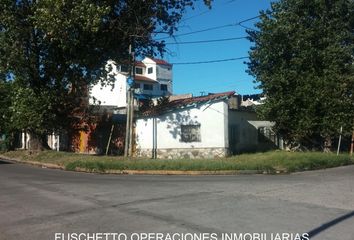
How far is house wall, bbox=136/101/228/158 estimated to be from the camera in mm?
27875

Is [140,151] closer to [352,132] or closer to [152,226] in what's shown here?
[352,132]

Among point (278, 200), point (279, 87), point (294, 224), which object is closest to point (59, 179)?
point (278, 200)

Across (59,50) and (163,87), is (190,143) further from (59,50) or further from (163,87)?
(163,87)

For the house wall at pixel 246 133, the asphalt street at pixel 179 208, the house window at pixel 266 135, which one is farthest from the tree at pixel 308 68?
the asphalt street at pixel 179 208

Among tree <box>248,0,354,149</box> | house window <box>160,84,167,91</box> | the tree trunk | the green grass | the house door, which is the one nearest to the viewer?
the green grass

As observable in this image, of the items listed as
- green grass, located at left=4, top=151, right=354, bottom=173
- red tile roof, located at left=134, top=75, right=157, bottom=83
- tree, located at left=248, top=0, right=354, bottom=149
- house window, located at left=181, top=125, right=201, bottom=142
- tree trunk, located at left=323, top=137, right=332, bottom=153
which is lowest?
green grass, located at left=4, top=151, right=354, bottom=173

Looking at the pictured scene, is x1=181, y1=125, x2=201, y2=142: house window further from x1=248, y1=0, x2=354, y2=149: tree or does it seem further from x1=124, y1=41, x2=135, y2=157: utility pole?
x1=248, y1=0, x2=354, y2=149: tree

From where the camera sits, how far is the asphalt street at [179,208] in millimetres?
8477

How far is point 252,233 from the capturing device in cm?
800

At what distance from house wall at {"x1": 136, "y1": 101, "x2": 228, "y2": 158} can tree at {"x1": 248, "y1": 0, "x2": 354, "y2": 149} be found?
387 centimetres

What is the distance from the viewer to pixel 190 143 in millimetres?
28266

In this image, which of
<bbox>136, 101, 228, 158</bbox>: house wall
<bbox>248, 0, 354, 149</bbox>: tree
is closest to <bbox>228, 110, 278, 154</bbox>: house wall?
<bbox>248, 0, 354, 149</bbox>: tree

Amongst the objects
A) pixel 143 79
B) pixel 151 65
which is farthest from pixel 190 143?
pixel 151 65

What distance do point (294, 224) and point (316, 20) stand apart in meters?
23.5
